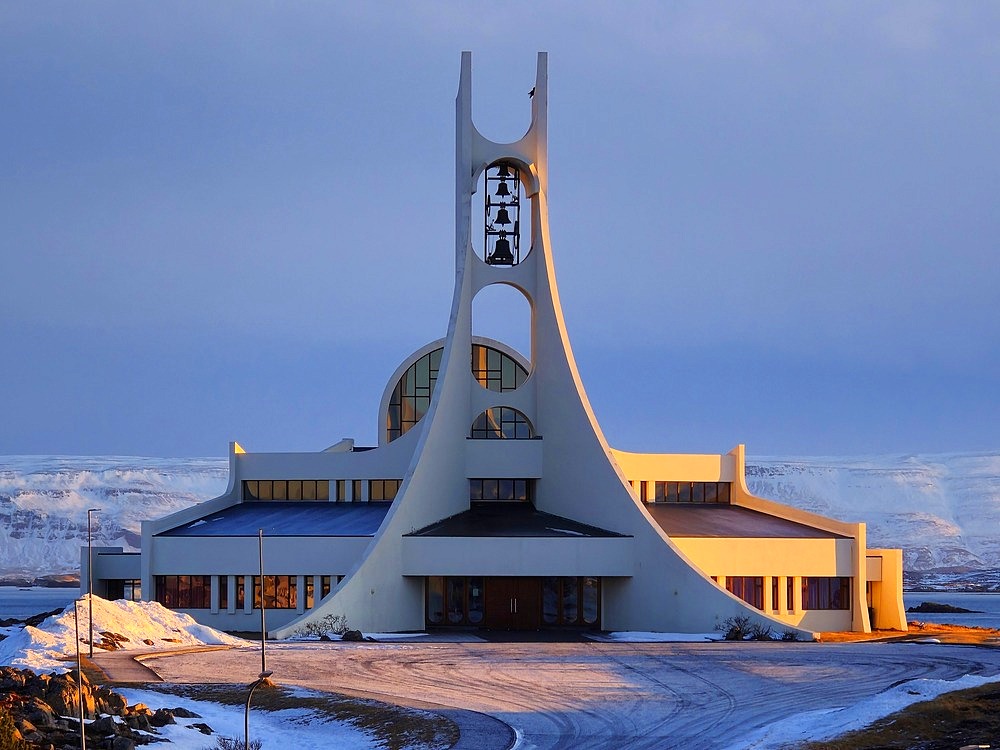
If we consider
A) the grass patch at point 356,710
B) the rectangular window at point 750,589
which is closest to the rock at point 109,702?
the grass patch at point 356,710

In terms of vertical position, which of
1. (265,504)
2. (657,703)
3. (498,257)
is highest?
(498,257)

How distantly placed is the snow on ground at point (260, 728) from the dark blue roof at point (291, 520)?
58.8ft

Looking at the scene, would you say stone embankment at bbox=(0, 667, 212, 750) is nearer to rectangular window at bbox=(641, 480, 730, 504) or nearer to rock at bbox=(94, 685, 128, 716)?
rock at bbox=(94, 685, 128, 716)

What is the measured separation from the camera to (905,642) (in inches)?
1590

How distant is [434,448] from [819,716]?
23.5m

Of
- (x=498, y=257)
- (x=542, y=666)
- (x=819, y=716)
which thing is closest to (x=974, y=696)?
(x=819, y=716)

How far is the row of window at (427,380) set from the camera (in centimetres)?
5594

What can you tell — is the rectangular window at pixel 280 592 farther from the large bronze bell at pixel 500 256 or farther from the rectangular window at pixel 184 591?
the large bronze bell at pixel 500 256

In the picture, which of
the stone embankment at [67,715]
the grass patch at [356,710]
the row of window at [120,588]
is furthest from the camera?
the row of window at [120,588]

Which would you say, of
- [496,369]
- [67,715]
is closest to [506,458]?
[496,369]

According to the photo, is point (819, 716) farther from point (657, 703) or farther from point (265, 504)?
point (265, 504)

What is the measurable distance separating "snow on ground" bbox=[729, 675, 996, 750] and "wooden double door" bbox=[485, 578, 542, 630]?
2044cm

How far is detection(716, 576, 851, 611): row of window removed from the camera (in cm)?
4644

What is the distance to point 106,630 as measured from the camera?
124 ft
